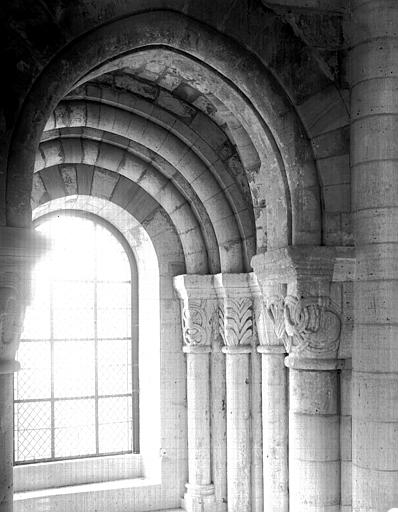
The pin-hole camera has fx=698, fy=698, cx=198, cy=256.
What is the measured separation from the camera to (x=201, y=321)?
732 centimetres

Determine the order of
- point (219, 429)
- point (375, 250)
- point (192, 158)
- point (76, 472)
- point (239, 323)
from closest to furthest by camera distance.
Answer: point (375, 250)
point (192, 158)
point (239, 323)
point (219, 429)
point (76, 472)

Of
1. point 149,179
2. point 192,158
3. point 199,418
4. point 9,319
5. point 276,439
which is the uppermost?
Answer: point 192,158

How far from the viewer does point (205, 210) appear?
7230 mm

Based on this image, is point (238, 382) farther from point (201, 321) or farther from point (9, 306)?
point (9, 306)

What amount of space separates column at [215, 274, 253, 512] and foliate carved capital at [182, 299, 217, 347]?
0.27 meters

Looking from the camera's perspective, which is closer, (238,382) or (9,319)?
(9,319)

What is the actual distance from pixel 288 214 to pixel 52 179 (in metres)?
3.26

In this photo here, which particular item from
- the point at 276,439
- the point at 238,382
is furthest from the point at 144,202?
the point at 276,439

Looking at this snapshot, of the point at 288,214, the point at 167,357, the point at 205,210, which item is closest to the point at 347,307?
the point at 288,214

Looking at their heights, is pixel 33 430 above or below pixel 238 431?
below

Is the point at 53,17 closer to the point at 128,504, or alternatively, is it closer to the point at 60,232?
the point at 60,232

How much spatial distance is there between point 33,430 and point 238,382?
2555mm

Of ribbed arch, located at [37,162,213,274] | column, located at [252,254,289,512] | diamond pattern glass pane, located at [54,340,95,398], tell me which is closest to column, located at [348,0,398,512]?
column, located at [252,254,289,512]

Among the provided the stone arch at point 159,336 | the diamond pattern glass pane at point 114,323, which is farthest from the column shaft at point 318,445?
the diamond pattern glass pane at point 114,323
